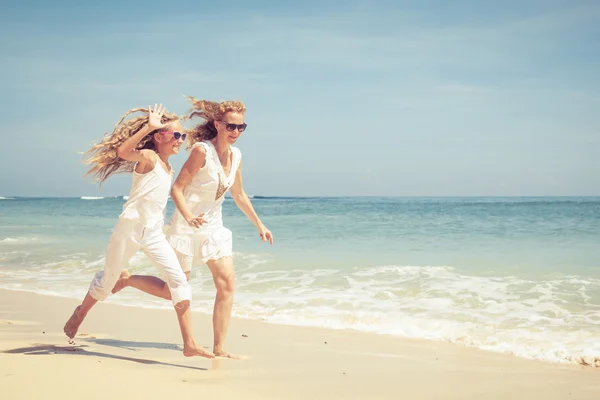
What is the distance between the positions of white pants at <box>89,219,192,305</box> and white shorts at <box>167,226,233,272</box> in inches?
7.8

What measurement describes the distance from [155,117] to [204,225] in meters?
0.84

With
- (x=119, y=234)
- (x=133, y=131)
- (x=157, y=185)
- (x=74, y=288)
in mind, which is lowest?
(x=74, y=288)

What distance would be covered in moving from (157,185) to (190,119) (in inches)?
28.6

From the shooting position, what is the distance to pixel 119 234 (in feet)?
13.8

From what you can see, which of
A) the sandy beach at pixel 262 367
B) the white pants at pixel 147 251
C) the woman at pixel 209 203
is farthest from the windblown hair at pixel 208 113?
the sandy beach at pixel 262 367

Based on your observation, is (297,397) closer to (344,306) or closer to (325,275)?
(344,306)

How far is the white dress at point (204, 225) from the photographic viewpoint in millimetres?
4445

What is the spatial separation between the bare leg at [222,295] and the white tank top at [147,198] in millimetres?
541

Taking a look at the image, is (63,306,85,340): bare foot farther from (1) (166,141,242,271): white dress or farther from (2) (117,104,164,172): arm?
(2) (117,104,164,172): arm

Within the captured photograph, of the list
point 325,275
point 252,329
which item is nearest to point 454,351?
point 252,329

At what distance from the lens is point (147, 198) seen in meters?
4.18

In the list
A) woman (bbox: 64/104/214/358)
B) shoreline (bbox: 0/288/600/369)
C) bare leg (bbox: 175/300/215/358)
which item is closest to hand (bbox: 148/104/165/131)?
woman (bbox: 64/104/214/358)

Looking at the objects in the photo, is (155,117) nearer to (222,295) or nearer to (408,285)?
(222,295)

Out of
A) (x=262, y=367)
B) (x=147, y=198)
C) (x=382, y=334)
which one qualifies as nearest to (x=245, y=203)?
(x=147, y=198)
